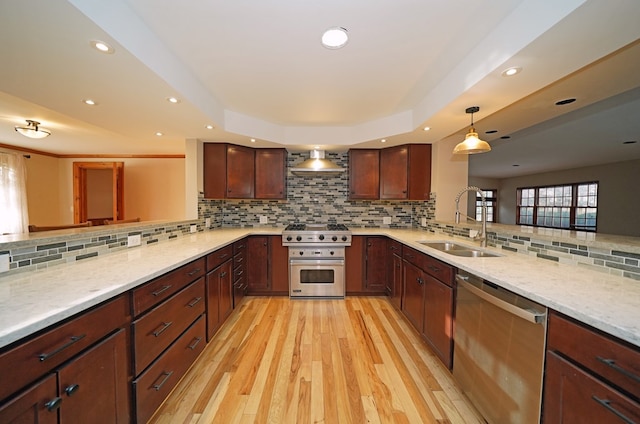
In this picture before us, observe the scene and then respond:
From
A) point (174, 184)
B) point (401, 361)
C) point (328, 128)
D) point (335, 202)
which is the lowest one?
point (401, 361)

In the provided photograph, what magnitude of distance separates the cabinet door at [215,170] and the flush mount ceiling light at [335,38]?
7.20 feet

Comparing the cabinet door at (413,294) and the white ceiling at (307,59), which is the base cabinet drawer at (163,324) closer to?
the white ceiling at (307,59)

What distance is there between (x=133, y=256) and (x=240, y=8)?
5.81 feet

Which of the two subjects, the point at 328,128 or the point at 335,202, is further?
the point at 335,202

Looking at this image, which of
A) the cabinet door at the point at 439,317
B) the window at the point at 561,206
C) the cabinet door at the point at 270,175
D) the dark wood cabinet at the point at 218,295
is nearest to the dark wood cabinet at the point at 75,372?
the dark wood cabinet at the point at 218,295

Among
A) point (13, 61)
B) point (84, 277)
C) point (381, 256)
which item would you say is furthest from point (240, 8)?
point (381, 256)

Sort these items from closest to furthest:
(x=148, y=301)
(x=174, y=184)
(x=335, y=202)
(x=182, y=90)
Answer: (x=148, y=301) → (x=182, y=90) → (x=335, y=202) → (x=174, y=184)

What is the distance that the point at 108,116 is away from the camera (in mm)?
2203

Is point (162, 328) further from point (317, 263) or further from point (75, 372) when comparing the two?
point (317, 263)

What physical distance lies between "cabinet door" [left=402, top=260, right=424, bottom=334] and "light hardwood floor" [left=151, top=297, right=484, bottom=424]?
171 millimetres

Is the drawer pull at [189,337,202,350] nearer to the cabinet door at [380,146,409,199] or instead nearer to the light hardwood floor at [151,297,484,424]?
the light hardwood floor at [151,297,484,424]

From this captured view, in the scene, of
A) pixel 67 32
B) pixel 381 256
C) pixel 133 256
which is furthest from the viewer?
pixel 381 256

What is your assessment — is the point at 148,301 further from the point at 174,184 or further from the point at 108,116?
the point at 174,184

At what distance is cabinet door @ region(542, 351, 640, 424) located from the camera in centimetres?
75
